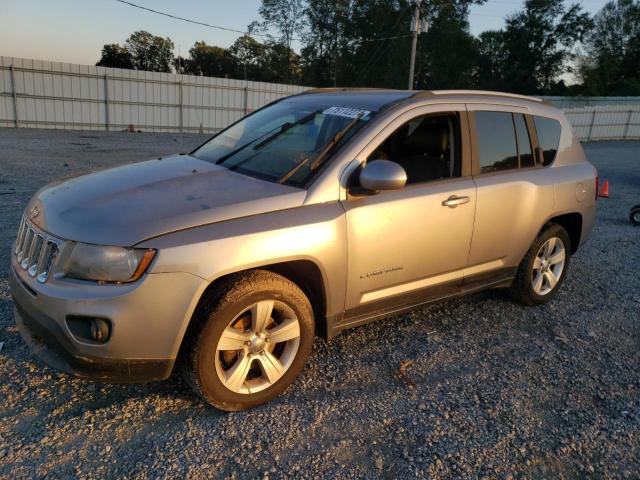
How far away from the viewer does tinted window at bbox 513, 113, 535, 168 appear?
4117 millimetres

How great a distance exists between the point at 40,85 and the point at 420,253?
22.0 metres

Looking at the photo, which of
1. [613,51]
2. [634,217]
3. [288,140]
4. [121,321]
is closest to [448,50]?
[613,51]

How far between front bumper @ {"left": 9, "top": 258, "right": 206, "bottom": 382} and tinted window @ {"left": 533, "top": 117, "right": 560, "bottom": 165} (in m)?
3.25

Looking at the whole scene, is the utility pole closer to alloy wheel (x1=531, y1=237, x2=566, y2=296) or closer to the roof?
alloy wheel (x1=531, y1=237, x2=566, y2=296)

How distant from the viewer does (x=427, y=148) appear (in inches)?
141

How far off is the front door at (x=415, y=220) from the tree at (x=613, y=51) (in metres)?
47.5

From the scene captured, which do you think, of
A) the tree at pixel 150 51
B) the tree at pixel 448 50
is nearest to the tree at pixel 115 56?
the tree at pixel 150 51

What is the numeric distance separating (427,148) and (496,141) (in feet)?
2.30

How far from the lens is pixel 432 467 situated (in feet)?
8.13

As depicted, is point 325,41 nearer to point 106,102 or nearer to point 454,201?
point 106,102

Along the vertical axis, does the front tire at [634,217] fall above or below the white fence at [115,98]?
below

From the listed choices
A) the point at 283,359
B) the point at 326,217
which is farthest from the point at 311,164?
the point at 283,359

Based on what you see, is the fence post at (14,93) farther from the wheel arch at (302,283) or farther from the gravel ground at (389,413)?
the wheel arch at (302,283)

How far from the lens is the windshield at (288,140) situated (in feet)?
10.3
